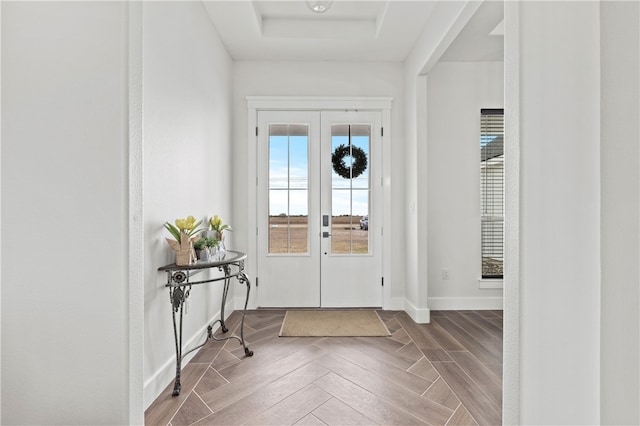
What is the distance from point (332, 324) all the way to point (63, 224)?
8.69 feet

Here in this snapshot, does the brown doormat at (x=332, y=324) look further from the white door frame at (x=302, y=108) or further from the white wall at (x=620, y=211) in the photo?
the white wall at (x=620, y=211)

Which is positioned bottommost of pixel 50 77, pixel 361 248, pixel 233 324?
pixel 233 324

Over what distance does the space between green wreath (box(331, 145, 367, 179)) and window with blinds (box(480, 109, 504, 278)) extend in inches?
54.5

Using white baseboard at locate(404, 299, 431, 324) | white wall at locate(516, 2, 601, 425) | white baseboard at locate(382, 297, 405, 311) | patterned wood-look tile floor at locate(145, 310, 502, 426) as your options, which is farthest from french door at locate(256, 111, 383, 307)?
white wall at locate(516, 2, 601, 425)

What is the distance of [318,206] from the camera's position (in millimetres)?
3924

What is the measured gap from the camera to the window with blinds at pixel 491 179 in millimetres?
3891

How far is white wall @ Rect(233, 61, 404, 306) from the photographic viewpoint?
3898mm

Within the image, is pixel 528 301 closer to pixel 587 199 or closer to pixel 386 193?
pixel 587 199

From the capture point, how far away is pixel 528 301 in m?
1.18

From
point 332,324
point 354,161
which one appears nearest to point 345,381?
point 332,324

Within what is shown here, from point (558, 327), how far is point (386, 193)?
2900 millimetres

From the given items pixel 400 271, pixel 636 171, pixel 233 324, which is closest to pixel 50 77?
pixel 636 171

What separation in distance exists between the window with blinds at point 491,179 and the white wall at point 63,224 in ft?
12.4

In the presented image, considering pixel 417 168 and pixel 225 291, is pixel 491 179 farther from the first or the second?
pixel 225 291
